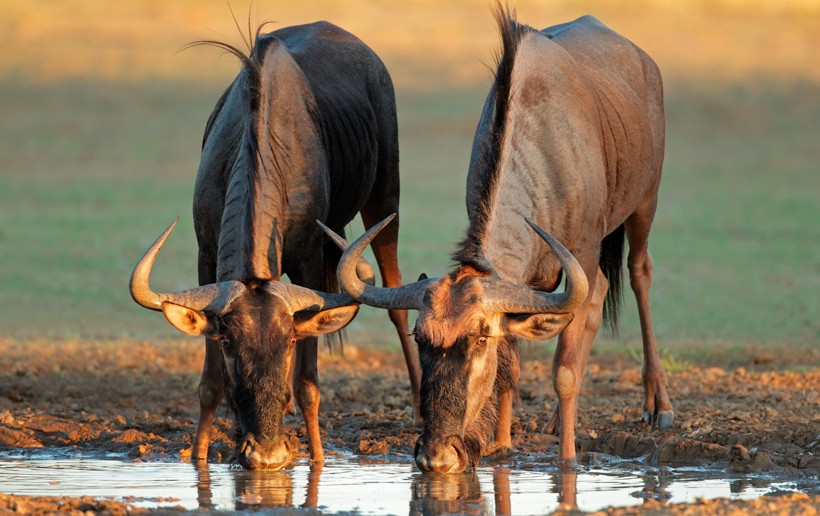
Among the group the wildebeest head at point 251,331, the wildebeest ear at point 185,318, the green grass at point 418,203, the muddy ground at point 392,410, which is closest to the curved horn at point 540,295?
the wildebeest head at point 251,331

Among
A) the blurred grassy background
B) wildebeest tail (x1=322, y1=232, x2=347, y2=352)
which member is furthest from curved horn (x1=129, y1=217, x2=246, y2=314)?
wildebeest tail (x1=322, y1=232, x2=347, y2=352)

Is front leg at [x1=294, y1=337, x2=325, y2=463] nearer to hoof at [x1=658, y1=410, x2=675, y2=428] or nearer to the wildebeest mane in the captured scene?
the wildebeest mane

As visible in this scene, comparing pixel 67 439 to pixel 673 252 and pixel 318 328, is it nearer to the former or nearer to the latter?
pixel 318 328

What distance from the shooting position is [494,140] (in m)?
7.48

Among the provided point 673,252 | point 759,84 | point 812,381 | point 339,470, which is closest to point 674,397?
point 812,381

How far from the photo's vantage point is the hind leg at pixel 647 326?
8.89m

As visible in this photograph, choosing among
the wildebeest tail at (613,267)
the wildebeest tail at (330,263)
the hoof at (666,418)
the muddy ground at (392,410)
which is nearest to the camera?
the muddy ground at (392,410)

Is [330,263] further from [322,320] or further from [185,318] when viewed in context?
[185,318]

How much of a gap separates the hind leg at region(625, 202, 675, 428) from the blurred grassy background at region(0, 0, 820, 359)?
1332mm

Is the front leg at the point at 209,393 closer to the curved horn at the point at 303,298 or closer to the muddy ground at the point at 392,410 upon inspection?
the muddy ground at the point at 392,410

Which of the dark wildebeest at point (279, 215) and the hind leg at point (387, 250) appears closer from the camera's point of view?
the dark wildebeest at point (279, 215)

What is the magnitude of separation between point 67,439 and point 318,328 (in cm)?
212

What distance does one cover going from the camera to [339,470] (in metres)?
7.48

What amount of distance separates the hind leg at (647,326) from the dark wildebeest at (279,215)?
1609 mm
